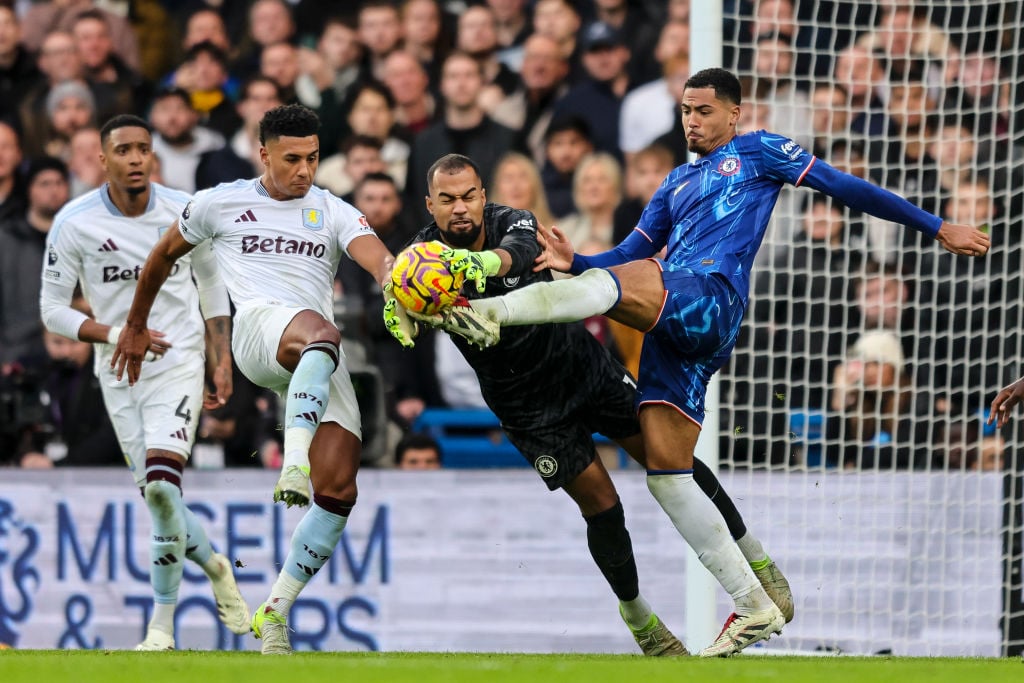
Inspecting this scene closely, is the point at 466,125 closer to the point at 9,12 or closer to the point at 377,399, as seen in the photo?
the point at 377,399

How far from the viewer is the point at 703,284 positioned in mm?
7133

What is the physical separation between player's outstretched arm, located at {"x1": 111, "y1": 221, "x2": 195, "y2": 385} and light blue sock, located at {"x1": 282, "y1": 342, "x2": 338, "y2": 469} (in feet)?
3.31

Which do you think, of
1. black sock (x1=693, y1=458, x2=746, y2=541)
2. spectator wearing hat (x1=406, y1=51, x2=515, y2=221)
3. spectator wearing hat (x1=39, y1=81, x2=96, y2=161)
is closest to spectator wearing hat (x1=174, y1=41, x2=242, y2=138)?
spectator wearing hat (x1=39, y1=81, x2=96, y2=161)

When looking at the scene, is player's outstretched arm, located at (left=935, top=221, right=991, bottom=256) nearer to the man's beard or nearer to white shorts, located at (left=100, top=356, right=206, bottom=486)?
the man's beard

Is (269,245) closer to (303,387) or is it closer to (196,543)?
(303,387)

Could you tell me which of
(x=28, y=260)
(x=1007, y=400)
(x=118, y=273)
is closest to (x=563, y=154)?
(x=118, y=273)

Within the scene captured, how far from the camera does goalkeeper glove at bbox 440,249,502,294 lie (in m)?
6.59

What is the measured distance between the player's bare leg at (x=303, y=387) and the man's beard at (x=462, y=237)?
0.76 metres

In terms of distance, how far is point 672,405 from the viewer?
7.28m

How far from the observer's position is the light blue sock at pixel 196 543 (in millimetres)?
9188

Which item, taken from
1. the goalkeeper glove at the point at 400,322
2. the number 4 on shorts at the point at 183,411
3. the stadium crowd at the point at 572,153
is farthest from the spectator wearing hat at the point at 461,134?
the goalkeeper glove at the point at 400,322

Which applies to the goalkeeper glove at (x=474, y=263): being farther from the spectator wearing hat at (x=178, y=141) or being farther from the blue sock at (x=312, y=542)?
the spectator wearing hat at (x=178, y=141)

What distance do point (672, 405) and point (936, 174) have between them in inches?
150

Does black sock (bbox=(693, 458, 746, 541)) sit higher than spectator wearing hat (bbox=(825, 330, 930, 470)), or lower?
lower
